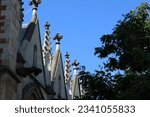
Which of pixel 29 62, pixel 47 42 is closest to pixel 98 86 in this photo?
pixel 29 62

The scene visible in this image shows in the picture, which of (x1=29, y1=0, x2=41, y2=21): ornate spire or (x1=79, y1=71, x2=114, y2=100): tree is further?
(x1=29, y1=0, x2=41, y2=21): ornate spire

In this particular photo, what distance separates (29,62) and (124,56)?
6641mm

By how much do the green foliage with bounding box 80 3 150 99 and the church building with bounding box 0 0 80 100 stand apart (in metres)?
2.61

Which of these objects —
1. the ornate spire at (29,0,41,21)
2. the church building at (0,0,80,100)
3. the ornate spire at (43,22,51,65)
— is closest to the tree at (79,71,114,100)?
the church building at (0,0,80,100)

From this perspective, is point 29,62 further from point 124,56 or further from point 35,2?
point 124,56

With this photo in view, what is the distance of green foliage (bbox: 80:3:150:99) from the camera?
15.1m

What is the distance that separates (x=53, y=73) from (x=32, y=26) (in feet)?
11.9

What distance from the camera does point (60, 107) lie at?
11.1 metres

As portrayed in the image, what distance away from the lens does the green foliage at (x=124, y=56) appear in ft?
49.6

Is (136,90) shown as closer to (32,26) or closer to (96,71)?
(96,71)

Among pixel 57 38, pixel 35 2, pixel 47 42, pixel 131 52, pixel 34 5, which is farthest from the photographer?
pixel 57 38

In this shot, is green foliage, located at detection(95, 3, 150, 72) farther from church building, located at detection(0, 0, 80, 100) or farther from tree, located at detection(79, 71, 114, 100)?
church building, located at detection(0, 0, 80, 100)

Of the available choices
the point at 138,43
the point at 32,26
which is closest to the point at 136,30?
the point at 138,43

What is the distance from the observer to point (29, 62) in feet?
71.1
